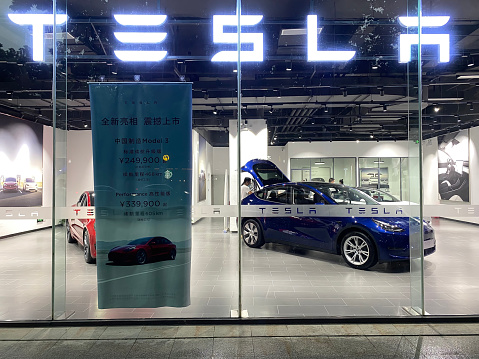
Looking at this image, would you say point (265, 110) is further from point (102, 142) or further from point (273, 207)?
point (102, 142)

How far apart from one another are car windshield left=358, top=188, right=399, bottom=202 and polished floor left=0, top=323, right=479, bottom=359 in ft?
6.01

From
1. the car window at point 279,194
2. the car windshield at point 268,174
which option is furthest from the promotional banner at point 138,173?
the car windshield at point 268,174

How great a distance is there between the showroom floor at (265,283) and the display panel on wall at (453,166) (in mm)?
525

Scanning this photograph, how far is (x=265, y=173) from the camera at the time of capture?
512 centimetres

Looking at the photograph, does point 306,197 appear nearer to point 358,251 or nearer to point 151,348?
point 358,251

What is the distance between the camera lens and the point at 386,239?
191 inches

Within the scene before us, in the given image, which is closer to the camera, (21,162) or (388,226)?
(388,226)

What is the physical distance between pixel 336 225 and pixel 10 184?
17.1ft

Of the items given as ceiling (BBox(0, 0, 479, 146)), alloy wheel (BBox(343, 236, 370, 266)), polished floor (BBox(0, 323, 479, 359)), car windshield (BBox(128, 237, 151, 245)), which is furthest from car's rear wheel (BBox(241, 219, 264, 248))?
car windshield (BBox(128, 237, 151, 245))

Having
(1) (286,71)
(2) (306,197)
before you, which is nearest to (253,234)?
(2) (306,197)

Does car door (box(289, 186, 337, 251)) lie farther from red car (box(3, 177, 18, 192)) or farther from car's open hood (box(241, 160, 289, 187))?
red car (box(3, 177, 18, 192))

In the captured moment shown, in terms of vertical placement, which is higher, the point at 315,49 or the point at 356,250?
the point at 315,49

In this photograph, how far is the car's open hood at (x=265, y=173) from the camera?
4.96 meters

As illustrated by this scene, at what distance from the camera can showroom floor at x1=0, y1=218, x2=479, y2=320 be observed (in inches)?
145
